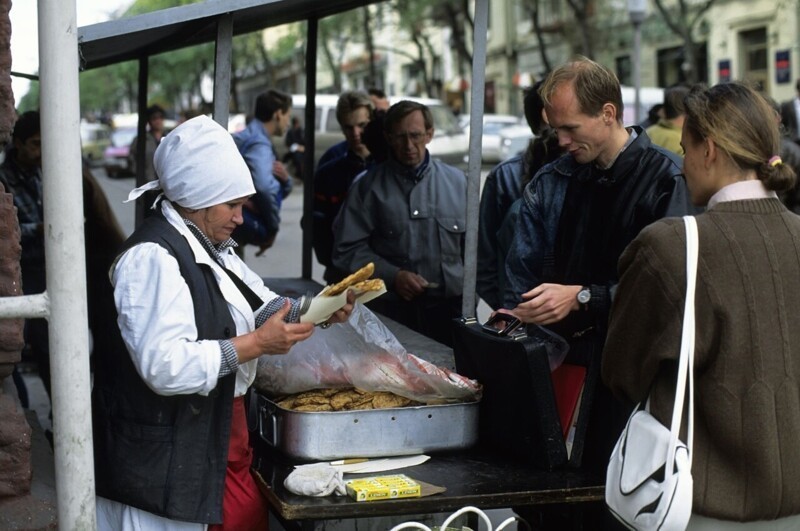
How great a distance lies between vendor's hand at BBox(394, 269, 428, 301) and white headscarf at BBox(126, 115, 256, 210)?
2.26 m

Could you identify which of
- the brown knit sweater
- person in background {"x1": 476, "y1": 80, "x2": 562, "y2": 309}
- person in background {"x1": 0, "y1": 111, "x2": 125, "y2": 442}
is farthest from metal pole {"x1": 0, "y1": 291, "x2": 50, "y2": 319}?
person in background {"x1": 0, "y1": 111, "x2": 125, "y2": 442}

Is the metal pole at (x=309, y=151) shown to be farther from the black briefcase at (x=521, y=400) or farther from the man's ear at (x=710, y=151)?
the man's ear at (x=710, y=151)

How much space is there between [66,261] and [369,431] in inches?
52.2

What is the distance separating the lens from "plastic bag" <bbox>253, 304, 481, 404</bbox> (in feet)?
10.7

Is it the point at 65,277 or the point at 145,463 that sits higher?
the point at 65,277

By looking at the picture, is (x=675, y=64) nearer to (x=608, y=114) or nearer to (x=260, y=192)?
(x=260, y=192)

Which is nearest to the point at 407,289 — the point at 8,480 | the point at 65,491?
the point at 8,480

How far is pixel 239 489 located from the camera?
3047 millimetres

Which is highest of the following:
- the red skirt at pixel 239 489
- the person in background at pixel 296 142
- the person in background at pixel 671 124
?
the person in background at pixel 296 142

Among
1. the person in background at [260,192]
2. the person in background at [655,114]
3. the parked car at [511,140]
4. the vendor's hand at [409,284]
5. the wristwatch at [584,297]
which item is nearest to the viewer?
the wristwatch at [584,297]

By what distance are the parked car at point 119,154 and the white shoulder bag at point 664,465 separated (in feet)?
107

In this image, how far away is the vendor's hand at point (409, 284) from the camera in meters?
5.12

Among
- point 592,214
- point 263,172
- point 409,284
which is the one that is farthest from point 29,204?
point 592,214

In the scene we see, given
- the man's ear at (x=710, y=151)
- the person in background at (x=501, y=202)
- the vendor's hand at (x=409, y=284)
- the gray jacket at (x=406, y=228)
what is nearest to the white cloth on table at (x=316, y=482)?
the man's ear at (x=710, y=151)
